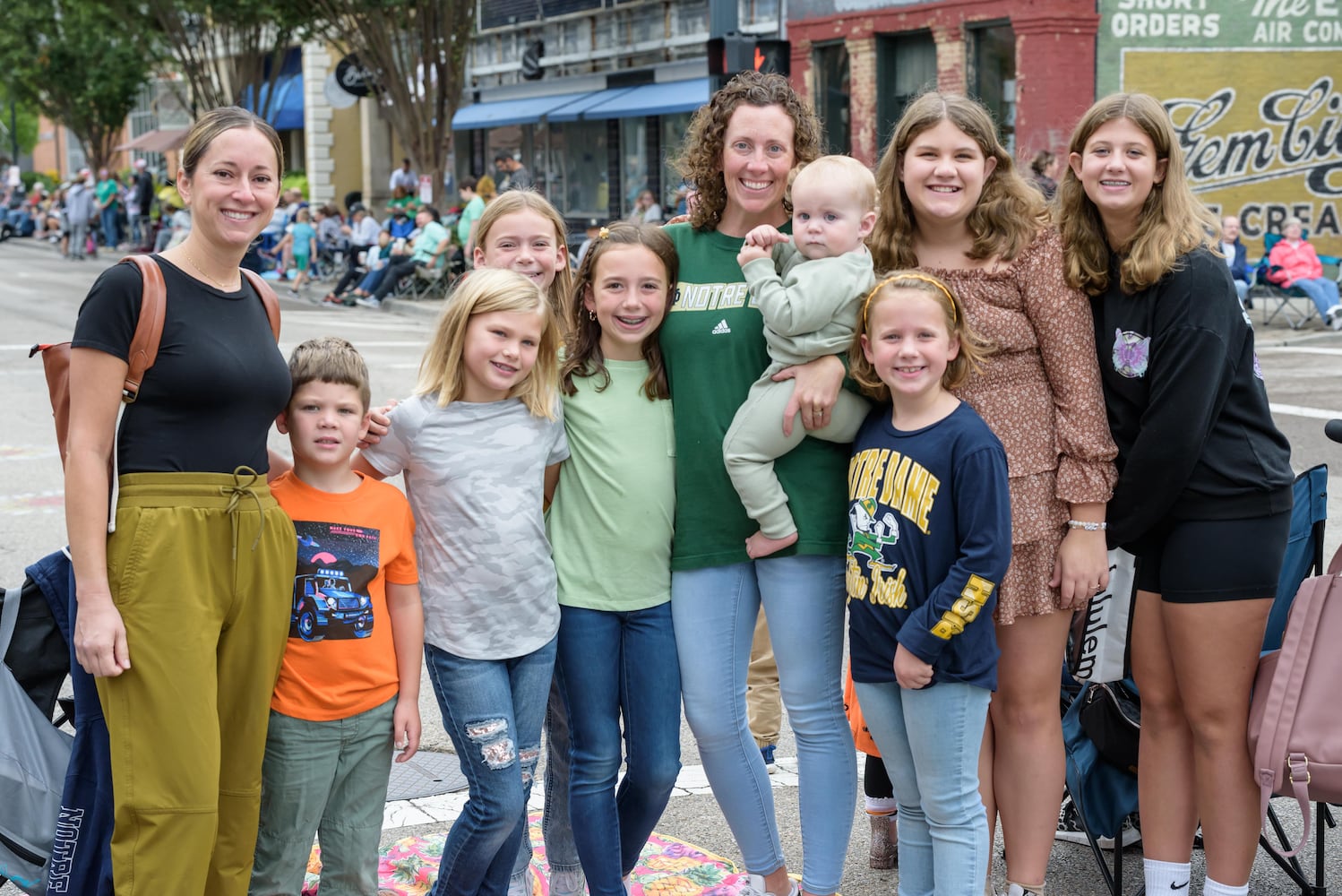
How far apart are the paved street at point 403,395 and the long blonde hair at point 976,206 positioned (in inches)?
67.5

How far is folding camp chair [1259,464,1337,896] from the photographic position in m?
3.59

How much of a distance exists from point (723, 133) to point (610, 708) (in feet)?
4.84

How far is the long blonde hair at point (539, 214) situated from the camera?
3.75 metres

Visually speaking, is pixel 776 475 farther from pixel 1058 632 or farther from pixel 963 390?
pixel 1058 632

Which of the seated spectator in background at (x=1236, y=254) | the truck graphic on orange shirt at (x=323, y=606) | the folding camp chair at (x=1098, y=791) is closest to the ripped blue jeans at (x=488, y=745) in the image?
the truck graphic on orange shirt at (x=323, y=606)

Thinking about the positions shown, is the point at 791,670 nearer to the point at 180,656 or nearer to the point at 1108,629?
the point at 1108,629

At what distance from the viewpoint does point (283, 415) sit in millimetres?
3371

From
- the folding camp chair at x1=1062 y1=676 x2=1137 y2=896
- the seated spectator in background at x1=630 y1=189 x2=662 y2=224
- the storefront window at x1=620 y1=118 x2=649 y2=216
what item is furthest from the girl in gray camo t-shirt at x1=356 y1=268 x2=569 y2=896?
the storefront window at x1=620 y1=118 x2=649 y2=216

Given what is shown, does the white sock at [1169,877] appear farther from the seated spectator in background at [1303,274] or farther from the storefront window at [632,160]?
the storefront window at [632,160]

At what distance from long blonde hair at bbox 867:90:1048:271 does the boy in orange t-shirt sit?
4.47 feet

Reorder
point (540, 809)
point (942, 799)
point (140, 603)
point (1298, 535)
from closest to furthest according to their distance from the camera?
1. point (140, 603)
2. point (942, 799)
3. point (1298, 535)
4. point (540, 809)

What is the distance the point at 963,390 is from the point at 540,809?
199 cm

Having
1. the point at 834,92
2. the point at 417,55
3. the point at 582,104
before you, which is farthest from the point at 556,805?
the point at 582,104

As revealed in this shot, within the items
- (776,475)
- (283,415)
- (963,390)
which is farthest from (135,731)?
(963,390)
